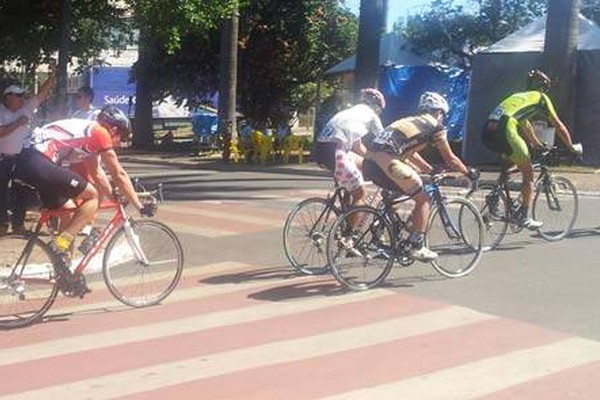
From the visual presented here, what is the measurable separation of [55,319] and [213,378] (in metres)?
2.10

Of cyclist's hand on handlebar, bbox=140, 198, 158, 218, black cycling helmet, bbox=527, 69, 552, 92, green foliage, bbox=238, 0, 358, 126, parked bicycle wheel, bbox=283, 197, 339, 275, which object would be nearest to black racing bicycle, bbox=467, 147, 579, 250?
black cycling helmet, bbox=527, 69, 552, 92

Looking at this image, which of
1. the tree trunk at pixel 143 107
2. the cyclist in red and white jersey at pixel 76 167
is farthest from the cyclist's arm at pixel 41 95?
the tree trunk at pixel 143 107

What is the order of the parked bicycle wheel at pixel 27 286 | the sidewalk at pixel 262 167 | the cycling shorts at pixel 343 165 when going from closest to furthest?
the parked bicycle wheel at pixel 27 286, the cycling shorts at pixel 343 165, the sidewalk at pixel 262 167

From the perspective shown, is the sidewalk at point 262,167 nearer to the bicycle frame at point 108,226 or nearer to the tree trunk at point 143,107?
the tree trunk at point 143,107

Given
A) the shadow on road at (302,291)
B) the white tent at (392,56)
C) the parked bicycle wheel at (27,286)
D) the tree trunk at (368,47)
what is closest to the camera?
the parked bicycle wheel at (27,286)

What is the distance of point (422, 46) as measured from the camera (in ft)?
114

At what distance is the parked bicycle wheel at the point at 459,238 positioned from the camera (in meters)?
9.07

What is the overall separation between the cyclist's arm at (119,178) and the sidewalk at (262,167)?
441 inches

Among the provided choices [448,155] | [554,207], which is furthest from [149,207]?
[554,207]

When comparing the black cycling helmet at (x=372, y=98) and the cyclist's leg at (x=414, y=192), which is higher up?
the black cycling helmet at (x=372, y=98)

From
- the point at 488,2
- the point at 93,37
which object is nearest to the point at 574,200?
the point at 93,37

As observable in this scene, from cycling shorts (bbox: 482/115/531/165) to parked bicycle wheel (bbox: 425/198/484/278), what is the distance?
5.38 ft

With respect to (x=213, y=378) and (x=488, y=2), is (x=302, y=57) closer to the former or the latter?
(x=488, y=2)

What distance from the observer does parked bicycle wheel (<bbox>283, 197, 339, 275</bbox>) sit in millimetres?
8977
